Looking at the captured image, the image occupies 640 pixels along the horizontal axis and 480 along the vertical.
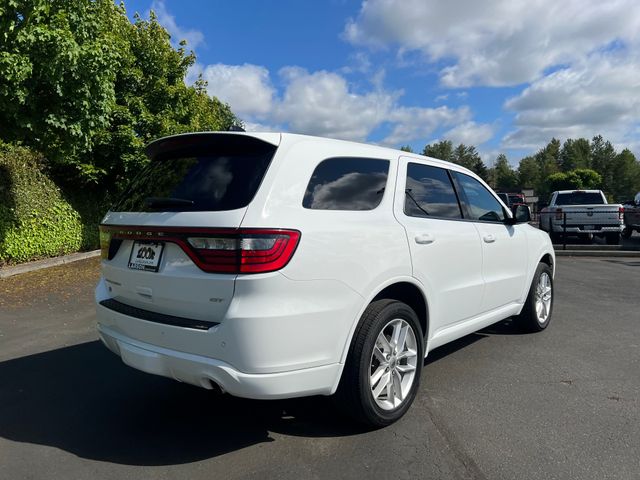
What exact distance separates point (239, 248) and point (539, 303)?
161 inches

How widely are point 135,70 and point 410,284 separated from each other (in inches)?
461

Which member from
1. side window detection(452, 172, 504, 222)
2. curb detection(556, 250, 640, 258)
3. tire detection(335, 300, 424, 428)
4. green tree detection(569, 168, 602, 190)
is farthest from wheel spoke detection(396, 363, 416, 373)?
green tree detection(569, 168, 602, 190)

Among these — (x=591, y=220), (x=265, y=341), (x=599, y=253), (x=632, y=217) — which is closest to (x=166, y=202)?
(x=265, y=341)

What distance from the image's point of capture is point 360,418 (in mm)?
3053

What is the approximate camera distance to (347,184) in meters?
3.13

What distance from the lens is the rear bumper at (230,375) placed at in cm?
258

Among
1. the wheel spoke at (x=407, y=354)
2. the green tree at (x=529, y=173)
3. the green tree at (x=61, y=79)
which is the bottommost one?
the wheel spoke at (x=407, y=354)

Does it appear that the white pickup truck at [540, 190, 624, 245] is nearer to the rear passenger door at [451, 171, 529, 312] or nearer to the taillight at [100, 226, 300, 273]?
the rear passenger door at [451, 171, 529, 312]

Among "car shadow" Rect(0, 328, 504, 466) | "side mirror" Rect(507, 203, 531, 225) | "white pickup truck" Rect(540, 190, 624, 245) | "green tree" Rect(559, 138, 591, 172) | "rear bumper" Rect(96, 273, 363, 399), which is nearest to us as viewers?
"rear bumper" Rect(96, 273, 363, 399)

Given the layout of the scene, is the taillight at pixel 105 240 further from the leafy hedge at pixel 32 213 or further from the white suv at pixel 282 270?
the leafy hedge at pixel 32 213

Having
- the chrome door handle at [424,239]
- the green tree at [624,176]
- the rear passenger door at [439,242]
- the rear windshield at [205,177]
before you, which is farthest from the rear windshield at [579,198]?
the green tree at [624,176]

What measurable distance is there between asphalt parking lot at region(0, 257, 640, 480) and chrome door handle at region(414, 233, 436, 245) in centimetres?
119

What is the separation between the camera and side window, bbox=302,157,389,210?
291cm

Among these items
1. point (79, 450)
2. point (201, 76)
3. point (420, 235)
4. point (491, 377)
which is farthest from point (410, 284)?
point (201, 76)
